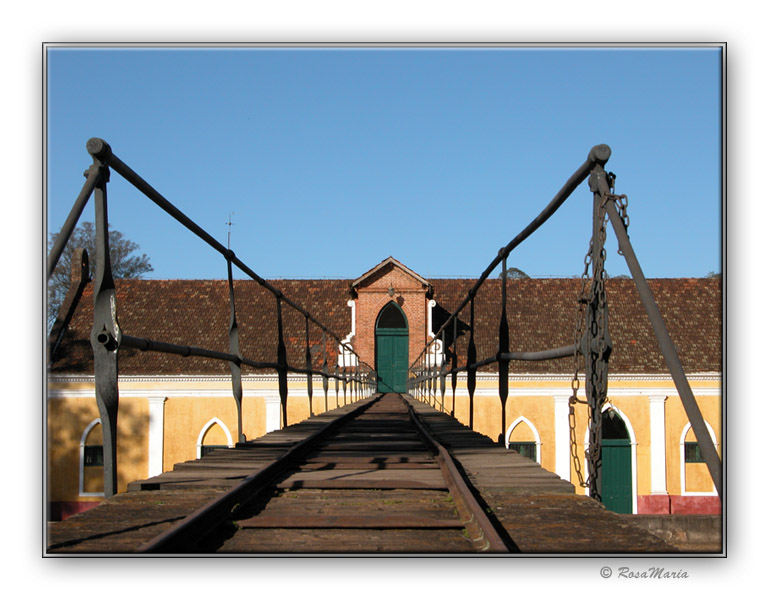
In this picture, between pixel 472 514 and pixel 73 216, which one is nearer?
pixel 73 216

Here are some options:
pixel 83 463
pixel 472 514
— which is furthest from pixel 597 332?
pixel 83 463

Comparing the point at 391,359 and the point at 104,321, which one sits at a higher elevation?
the point at 104,321

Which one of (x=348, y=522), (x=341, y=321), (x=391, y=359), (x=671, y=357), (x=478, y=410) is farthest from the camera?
(x=341, y=321)

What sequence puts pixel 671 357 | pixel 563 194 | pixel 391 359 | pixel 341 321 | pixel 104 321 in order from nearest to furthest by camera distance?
1. pixel 671 357
2. pixel 104 321
3. pixel 563 194
4. pixel 391 359
5. pixel 341 321

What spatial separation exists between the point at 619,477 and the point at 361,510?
24.9 meters

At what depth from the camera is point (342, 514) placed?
3070 millimetres

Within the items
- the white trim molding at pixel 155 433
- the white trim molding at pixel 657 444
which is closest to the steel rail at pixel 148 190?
the white trim molding at pixel 155 433

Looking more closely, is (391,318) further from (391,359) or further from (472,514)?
(472,514)

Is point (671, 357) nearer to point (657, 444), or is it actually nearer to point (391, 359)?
point (657, 444)

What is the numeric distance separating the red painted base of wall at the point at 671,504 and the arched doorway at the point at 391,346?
9.28 meters

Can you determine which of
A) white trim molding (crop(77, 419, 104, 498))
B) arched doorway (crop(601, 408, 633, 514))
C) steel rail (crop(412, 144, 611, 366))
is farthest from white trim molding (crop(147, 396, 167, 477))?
steel rail (crop(412, 144, 611, 366))


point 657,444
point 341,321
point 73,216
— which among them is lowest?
point 657,444

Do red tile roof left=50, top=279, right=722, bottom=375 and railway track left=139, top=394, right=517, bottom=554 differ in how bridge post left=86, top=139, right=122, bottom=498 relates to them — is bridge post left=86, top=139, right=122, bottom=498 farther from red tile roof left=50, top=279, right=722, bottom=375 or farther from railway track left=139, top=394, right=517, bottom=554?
red tile roof left=50, top=279, right=722, bottom=375
